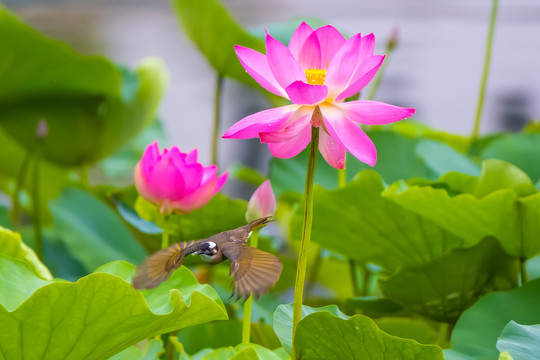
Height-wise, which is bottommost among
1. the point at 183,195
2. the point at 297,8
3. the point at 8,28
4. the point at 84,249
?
the point at 84,249

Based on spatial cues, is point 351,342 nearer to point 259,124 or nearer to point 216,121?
point 259,124

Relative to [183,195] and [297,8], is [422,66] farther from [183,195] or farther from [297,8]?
[183,195]

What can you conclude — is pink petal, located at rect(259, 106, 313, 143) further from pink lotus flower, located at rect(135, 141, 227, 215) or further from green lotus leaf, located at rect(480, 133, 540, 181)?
green lotus leaf, located at rect(480, 133, 540, 181)

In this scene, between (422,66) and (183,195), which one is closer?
(183,195)

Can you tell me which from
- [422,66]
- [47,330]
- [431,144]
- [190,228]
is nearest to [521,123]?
[422,66]

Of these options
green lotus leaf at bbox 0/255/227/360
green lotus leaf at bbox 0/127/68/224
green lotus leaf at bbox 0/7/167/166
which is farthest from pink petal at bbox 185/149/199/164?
green lotus leaf at bbox 0/127/68/224

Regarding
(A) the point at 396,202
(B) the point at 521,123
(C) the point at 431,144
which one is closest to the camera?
(A) the point at 396,202

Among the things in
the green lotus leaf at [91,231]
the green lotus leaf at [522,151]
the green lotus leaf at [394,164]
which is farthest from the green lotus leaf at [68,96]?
the green lotus leaf at [522,151]
